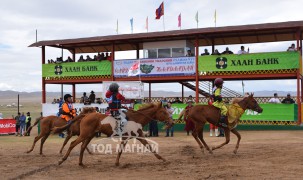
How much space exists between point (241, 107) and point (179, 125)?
46.7 feet

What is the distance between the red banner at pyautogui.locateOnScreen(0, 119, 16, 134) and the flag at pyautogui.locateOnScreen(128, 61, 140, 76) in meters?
9.85

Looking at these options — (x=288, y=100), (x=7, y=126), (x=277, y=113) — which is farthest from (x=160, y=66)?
(x=7, y=126)

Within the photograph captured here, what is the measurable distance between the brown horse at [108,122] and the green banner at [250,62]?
1559 cm

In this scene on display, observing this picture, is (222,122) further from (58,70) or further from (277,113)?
(58,70)

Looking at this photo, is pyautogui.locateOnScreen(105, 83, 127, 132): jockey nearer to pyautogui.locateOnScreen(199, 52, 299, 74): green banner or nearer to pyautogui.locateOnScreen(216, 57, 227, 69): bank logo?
pyautogui.locateOnScreen(199, 52, 299, 74): green banner

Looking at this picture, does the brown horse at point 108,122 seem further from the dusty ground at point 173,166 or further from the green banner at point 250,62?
the green banner at point 250,62

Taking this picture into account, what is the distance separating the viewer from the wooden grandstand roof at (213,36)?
1030 inches

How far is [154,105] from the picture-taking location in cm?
1269

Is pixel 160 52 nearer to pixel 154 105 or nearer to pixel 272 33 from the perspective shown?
pixel 272 33

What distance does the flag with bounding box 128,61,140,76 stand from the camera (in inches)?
1192

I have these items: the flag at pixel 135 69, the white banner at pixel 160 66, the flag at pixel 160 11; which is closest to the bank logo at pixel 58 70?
the white banner at pixel 160 66

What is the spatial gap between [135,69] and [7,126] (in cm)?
1071

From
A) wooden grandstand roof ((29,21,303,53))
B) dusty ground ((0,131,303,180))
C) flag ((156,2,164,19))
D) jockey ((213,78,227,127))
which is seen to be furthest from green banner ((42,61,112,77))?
jockey ((213,78,227,127))

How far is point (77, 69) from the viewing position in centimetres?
3244
